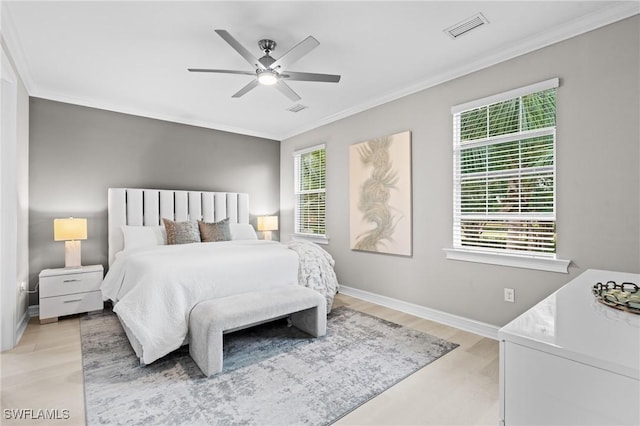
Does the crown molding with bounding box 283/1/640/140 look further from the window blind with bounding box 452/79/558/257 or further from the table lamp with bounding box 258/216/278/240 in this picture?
the table lamp with bounding box 258/216/278/240

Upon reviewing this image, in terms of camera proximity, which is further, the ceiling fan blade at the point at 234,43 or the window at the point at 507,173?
the window at the point at 507,173

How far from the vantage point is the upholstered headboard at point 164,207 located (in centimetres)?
409

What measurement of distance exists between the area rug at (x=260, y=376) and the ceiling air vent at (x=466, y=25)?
2.64m

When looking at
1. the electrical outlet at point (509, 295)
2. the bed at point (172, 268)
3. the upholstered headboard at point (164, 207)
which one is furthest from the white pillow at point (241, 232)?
the electrical outlet at point (509, 295)

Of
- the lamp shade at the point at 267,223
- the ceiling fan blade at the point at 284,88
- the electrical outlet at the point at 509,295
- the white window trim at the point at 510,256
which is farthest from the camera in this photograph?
the lamp shade at the point at 267,223

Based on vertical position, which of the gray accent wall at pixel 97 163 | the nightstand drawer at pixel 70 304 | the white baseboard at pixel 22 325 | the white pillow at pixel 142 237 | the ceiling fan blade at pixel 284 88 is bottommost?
the white baseboard at pixel 22 325

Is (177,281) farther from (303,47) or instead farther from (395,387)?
(303,47)

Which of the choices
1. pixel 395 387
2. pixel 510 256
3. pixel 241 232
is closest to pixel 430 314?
pixel 510 256

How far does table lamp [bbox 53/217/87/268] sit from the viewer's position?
3.54m

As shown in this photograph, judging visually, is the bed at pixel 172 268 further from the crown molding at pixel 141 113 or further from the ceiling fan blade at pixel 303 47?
the ceiling fan blade at pixel 303 47

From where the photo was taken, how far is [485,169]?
3057mm

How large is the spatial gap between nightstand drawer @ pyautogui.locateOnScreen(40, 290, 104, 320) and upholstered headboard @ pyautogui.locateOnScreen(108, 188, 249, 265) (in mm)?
506

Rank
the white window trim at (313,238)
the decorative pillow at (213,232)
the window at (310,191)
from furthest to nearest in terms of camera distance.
A: the window at (310,191)
the white window trim at (313,238)
the decorative pillow at (213,232)

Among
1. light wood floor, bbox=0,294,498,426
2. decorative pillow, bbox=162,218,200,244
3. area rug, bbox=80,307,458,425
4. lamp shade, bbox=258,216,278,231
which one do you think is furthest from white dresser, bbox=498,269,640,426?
lamp shade, bbox=258,216,278,231
